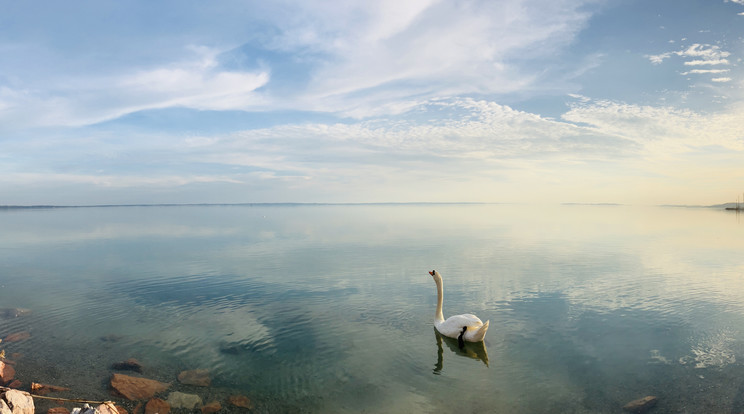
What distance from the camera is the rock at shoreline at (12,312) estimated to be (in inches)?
828

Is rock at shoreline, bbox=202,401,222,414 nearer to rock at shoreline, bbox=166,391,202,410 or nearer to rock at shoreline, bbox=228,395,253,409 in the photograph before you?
rock at shoreline, bbox=166,391,202,410

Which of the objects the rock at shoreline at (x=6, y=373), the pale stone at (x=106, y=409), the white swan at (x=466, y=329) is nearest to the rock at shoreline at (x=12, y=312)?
the rock at shoreline at (x=6, y=373)

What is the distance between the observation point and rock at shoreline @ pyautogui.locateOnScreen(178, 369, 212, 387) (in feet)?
44.1

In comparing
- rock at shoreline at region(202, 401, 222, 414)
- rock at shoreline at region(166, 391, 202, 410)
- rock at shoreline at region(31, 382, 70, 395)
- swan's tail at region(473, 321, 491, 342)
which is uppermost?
swan's tail at region(473, 321, 491, 342)

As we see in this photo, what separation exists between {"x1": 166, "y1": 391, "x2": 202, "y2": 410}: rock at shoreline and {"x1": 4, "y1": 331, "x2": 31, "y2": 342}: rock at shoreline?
32.9ft

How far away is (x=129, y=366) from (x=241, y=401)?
5.19 metres

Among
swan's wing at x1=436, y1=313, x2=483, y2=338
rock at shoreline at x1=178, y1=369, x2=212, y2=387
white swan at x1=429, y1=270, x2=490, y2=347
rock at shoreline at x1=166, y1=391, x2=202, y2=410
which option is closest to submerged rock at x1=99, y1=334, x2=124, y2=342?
rock at shoreline at x1=178, y1=369, x2=212, y2=387

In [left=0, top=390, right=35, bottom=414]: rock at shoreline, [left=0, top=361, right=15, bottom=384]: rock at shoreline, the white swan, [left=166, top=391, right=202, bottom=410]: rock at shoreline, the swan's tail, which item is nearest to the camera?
[left=0, top=390, right=35, bottom=414]: rock at shoreline

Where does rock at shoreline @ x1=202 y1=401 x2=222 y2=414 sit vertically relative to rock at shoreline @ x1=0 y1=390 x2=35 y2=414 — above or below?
below

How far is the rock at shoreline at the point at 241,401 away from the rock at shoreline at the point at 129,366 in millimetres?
4305

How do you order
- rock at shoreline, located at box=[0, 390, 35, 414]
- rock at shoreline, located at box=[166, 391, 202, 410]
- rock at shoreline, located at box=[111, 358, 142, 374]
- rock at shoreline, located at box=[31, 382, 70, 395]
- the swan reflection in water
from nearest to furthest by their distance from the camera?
1. rock at shoreline, located at box=[0, 390, 35, 414]
2. rock at shoreline, located at box=[166, 391, 202, 410]
3. rock at shoreline, located at box=[31, 382, 70, 395]
4. rock at shoreline, located at box=[111, 358, 142, 374]
5. the swan reflection in water

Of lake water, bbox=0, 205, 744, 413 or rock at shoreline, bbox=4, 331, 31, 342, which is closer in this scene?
lake water, bbox=0, 205, 744, 413

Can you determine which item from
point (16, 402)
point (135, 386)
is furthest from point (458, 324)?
point (16, 402)

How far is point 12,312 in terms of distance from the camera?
21.6 m
